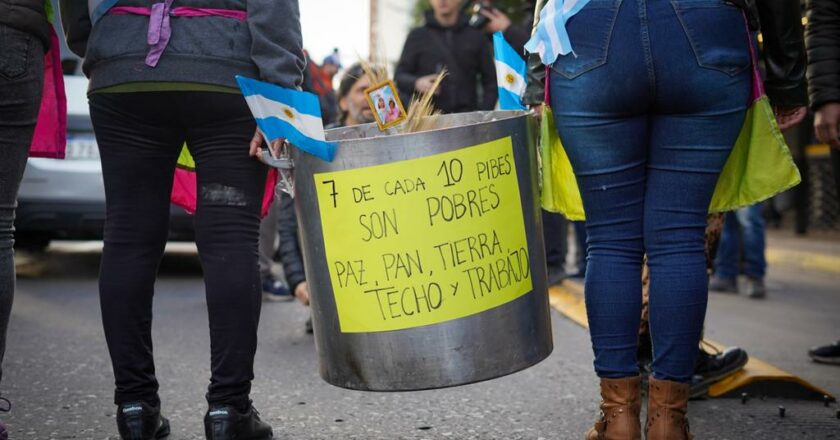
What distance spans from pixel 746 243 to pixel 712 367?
13.0ft

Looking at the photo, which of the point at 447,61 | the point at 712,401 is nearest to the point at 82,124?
the point at 447,61

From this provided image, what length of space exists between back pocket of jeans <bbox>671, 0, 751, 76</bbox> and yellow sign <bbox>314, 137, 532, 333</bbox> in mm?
502

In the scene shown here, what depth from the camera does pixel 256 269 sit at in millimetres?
2859

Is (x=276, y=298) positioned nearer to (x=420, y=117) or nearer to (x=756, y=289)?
(x=756, y=289)

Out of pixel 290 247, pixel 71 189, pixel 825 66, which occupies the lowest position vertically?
pixel 290 247

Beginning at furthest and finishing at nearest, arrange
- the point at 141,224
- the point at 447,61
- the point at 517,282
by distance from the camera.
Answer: the point at 447,61
the point at 141,224
the point at 517,282

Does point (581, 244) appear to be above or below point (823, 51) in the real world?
below

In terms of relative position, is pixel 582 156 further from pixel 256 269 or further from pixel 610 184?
pixel 256 269

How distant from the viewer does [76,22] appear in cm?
288

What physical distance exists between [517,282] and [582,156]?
0.35 metres

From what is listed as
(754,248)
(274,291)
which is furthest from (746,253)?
(274,291)

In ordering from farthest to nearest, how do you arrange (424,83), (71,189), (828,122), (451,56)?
1. (71,189)
2. (451,56)
3. (424,83)
4. (828,122)

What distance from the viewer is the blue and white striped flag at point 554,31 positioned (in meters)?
2.50

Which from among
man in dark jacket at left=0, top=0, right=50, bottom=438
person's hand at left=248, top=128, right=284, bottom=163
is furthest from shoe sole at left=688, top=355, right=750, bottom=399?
man in dark jacket at left=0, top=0, right=50, bottom=438
